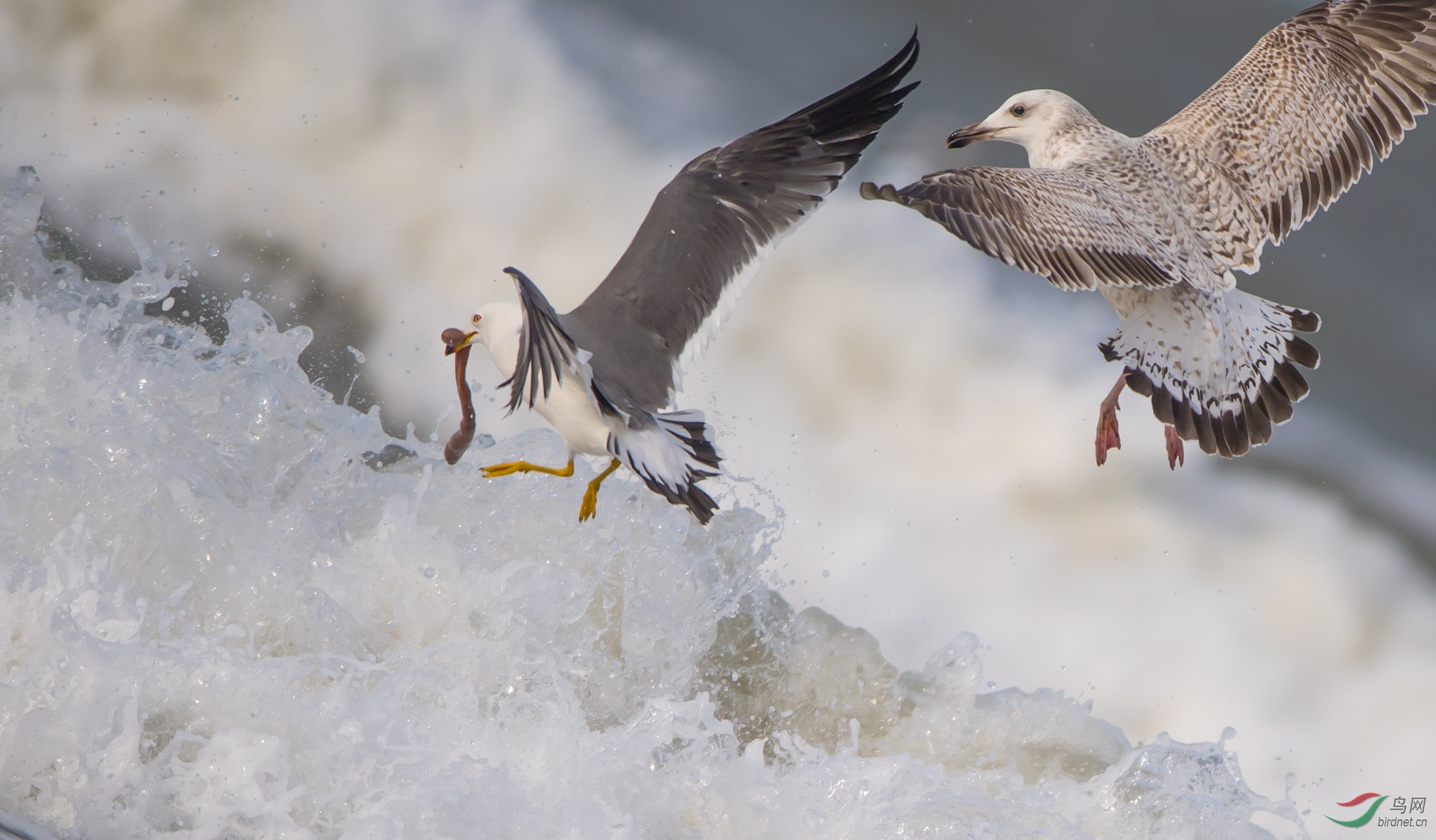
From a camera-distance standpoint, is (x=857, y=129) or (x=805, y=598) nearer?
(x=857, y=129)

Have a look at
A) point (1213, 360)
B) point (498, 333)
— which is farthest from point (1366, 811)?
point (498, 333)

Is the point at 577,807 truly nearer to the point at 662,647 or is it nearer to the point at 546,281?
the point at 662,647

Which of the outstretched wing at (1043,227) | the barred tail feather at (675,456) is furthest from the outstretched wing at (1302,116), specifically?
the barred tail feather at (675,456)

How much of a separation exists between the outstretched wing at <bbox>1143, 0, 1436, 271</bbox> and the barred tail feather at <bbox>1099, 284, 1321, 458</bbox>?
183 millimetres

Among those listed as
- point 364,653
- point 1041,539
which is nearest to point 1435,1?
point 1041,539

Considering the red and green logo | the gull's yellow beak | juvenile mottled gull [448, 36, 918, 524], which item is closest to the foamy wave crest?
juvenile mottled gull [448, 36, 918, 524]

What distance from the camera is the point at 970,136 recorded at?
2.64 meters

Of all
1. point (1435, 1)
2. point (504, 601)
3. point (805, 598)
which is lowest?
point (504, 601)

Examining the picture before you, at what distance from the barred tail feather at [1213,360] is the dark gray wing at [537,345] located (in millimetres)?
1141

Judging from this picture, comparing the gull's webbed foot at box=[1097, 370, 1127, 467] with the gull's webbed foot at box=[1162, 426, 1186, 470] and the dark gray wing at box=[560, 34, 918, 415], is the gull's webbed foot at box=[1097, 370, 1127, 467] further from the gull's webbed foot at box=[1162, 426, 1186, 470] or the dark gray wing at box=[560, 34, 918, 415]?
the dark gray wing at box=[560, 34, 918, 415]

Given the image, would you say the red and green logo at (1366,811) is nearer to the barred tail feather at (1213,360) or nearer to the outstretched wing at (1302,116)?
the barred tail feather at (1213,360)

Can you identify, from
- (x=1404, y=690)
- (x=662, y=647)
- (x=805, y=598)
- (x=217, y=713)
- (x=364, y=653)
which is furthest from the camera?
(x=1404, y=690)

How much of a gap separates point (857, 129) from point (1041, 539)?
80.1 inches

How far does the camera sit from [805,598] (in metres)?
3.49
